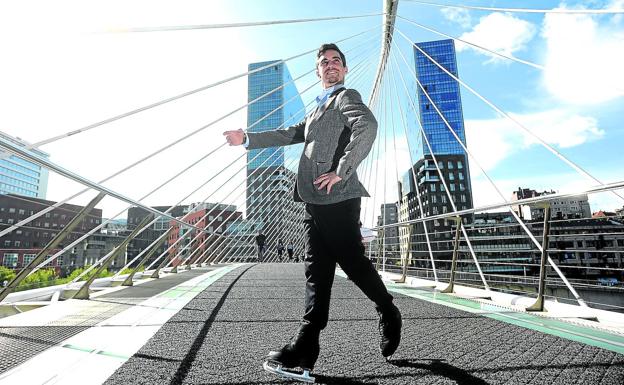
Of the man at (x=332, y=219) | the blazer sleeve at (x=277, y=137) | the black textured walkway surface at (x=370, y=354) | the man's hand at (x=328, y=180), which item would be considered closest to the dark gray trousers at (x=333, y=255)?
the man at (x=332, y=219)

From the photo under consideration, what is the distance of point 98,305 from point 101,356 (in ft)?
4.49

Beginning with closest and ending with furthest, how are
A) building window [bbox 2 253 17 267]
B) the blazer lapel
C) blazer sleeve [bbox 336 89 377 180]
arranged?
blazer sleeve [bbox 336 89 377 180] → the blazer lapel → building window [bbox 2 253 17 267]

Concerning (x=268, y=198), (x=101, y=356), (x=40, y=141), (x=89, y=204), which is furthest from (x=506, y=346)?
(x=268, y=198)

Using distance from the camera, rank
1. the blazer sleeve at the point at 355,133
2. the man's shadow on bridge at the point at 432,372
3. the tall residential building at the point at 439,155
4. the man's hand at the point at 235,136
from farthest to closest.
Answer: the tall residential building at the point at 439,155
the man's hand at the point at 235,136
the blazer sleeve at the point at 355,133
the man's shadow on bridge at the point at 432,372

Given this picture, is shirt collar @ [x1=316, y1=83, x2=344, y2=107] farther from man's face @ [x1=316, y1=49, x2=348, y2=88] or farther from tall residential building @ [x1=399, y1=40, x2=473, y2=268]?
tall residential building @ [x1=399, y1=40, x2=473, y2=268]

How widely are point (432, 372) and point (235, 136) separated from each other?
1.32 meters

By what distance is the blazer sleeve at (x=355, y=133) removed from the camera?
115 centimetres

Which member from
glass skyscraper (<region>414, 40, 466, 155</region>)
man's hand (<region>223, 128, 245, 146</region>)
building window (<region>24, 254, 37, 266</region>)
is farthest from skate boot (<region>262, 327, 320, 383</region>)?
glass skyscraper (<region>414, 40, 466, 155</region>)

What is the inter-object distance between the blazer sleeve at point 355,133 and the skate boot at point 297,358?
0.59m

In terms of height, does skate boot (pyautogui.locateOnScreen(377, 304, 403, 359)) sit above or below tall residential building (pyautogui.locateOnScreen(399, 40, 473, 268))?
below

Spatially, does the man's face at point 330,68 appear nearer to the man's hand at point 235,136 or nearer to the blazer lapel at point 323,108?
the blazer lapel at point 323,108

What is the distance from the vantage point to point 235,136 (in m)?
1.58

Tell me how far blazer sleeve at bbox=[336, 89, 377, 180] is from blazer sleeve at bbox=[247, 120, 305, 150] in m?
0.36

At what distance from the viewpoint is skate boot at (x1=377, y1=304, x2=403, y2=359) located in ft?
3.96
